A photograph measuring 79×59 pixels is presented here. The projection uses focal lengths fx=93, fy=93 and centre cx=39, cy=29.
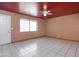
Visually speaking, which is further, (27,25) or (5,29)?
(27,25)

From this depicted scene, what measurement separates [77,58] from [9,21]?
4.36 meters

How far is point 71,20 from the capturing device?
7.44 metres

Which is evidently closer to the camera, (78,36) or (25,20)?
(78,36)

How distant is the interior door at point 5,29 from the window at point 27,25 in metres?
1.49

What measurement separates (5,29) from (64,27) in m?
4.95

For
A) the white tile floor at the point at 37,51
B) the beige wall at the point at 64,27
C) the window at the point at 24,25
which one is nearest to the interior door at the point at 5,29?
the white tile floor at the point at 37,51

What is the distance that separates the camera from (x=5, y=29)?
553 centimetres

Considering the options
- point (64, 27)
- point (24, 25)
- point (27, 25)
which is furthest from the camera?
point (64, 27)

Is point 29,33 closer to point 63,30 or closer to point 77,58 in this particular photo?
point 63,30

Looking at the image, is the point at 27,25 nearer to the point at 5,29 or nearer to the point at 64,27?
the point at 5,29

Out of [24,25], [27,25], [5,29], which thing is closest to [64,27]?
[27,25]

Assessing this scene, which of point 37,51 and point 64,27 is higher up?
point 64,27

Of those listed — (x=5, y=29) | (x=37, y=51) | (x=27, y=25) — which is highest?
(x=27, y=25)

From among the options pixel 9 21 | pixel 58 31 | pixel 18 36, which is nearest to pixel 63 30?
pixel 58 31
